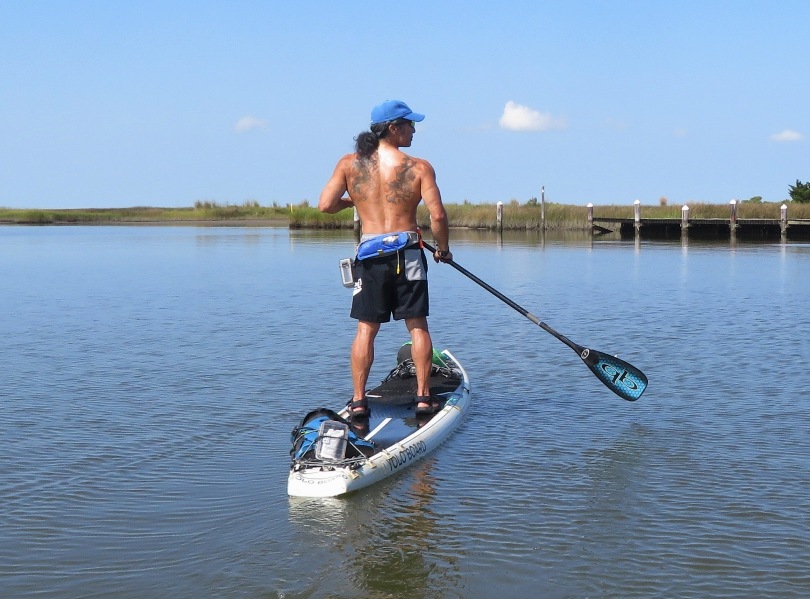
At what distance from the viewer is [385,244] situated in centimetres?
730

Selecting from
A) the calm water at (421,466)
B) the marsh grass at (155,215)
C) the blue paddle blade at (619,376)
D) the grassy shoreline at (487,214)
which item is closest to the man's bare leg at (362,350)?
the calm water at (421,466)

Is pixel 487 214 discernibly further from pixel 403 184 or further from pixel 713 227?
pixel 403 184

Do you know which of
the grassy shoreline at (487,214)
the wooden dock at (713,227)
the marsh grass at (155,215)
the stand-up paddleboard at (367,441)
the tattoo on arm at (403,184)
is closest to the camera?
the stand-up paddleboard at (367,441)

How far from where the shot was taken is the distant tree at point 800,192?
56281 mm

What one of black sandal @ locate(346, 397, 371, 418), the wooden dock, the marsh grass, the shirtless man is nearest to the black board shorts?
the shirtless man

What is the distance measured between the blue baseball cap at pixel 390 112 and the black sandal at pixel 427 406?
203 cm

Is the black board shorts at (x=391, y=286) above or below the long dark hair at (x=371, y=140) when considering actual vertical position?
below

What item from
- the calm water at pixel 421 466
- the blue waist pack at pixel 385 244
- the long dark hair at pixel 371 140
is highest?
the long dark hair at pixel 371 140

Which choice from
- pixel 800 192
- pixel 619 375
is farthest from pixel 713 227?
pixel 619 375

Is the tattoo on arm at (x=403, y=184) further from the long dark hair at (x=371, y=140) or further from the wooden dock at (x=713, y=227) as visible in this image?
the wooden dock at (x=713, y=227)

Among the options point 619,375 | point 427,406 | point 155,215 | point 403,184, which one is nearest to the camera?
point 403,184

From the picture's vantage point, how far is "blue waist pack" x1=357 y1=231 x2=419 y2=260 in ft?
24.0

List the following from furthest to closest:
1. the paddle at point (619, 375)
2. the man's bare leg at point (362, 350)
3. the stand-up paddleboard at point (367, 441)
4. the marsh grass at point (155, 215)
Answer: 1. the marsh grass at point (155, 215)
2. the paddle at point (619, 375)
3. the man's bare leg at point (362, 350)
4. the stand-up paddleboard at point (367, 441)

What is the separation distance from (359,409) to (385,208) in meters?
1.42
